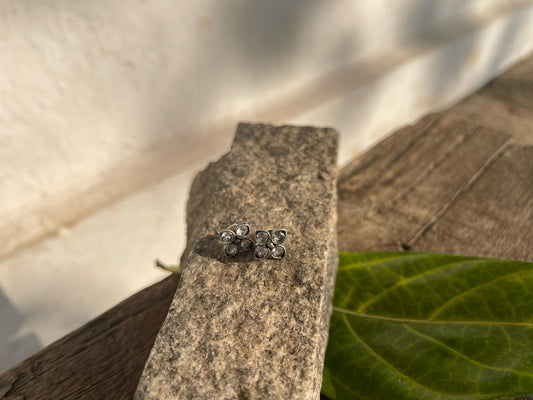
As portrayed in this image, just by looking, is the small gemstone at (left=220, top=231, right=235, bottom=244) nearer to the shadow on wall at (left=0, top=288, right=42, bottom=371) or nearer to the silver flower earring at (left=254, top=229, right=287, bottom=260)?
the silver flower earring at (left=254, top=229, right=287, bottom=260)

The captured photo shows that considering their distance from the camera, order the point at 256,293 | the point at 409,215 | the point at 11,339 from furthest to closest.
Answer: the point at 409,215 < the point at 11,339 < the point at 256,293

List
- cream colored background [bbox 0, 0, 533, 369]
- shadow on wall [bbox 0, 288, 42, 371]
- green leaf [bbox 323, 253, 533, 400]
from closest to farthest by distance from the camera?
green leaf [bbox 323, 253, 533, 400] < cream colored background [bbox 0, 0, 533, 369] < shadow on wall [bbox 0, 288, 42, 371]

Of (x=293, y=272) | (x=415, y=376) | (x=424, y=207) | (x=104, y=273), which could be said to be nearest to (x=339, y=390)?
(x=415, y=376)

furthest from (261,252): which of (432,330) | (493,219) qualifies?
(493,219)

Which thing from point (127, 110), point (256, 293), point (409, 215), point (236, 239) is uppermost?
point (127, 110)

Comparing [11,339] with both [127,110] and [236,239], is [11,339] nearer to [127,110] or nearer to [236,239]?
[127,110]

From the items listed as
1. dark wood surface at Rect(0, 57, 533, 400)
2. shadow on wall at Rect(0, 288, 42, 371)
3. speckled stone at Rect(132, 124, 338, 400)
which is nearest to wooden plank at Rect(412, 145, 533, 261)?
dark wood surface at Rect(0, 57, 533, 400)

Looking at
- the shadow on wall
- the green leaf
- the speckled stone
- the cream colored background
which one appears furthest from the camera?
the shadow on wall
